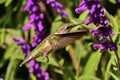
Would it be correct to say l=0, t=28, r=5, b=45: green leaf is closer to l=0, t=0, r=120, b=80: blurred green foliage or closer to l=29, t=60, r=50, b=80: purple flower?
l=0, t=0, r=120, b=80: blurred green foliage

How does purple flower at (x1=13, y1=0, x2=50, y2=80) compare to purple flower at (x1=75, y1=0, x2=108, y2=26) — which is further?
purple flower at (x1=13, y1=0, x2=50, y2=80)

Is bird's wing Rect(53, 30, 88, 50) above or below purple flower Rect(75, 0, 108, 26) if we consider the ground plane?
below

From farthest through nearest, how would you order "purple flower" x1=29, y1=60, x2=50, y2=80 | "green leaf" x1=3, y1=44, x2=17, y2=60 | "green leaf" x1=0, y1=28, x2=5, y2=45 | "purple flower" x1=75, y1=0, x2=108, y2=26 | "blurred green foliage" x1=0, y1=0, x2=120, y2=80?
"green leaf" x1=0, y1=28, x2=5, y2=45 → "green leaf" x1=3, y1=44, x2=17, y2=60 → "blurred green foliage" x1=0, y1=0, x2=120, y2=80 → "purple flower" x1=29, y1=60, x2=50, y2=80 → "purple flower" x1=75, y1=0, x2=108, y2=26

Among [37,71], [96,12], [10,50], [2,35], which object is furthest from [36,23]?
[2,35]

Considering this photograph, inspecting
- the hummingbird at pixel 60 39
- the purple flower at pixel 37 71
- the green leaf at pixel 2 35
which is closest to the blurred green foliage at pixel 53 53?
the green leaf at pixel 2 35

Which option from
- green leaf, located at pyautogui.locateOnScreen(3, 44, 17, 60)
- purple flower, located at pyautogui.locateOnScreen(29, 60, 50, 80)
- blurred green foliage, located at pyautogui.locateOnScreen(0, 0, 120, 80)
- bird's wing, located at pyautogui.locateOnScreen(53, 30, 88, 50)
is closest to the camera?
bird's wing, located at pyautogui.locateOnScreen(53, 30, 88, 50)

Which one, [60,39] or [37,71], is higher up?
[60,39]

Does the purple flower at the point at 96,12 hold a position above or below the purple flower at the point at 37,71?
above

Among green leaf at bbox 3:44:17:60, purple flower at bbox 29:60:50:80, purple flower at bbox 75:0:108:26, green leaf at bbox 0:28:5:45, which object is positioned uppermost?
green leaf at bbox 0:28:5:45

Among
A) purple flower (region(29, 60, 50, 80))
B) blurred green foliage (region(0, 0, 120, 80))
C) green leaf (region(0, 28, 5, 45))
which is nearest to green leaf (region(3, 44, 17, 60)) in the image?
blurred green foliage (region(0, 0, 120, 80))

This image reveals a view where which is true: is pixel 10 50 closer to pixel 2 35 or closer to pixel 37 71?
pixel 2 35

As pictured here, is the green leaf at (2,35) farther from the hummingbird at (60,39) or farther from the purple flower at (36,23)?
the hummingbird at (60,39)
